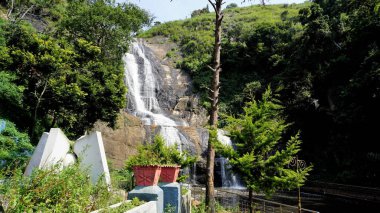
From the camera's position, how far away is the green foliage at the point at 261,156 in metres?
8.03

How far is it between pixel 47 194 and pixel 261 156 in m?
5.58

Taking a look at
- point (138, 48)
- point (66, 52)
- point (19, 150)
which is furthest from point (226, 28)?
point (19, 150)

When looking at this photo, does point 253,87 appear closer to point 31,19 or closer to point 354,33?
point 354,33

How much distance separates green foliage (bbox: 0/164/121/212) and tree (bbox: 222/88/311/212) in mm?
4275

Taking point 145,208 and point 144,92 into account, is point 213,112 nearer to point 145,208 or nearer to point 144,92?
point 145,208

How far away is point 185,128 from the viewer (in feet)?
89.7

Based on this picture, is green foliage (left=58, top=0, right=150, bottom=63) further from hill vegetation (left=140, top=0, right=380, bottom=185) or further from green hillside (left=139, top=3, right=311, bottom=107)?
hill vegetation (left=140, top=0, right=380, bottom=185)

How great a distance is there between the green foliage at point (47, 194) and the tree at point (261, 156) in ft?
14.0

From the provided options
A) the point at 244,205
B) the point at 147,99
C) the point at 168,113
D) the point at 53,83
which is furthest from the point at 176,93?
the point at 244,205

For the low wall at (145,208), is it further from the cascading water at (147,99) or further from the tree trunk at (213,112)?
the cascading water at (147,99)

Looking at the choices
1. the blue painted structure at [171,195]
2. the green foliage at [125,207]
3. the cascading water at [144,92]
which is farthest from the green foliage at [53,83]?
the green foliage at [125,207]

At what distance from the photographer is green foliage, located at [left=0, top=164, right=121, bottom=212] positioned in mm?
3465

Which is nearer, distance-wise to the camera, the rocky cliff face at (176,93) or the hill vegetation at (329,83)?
the hill vegetation at (329,83)

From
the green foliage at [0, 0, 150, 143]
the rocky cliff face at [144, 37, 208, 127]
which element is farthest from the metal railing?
the rocky cliff face at [144, 37, 208, 127]
